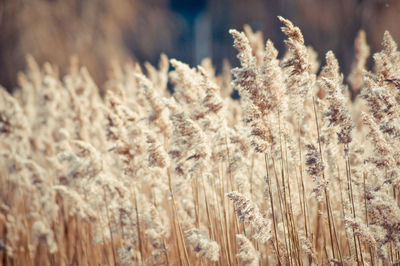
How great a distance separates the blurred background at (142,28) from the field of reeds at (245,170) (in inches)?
284

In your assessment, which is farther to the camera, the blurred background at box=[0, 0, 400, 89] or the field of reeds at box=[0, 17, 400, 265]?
the blurred background at box=[0, 0, 400, 89]

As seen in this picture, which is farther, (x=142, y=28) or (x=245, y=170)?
(x=142, y=28)

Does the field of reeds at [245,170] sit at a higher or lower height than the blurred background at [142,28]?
lower

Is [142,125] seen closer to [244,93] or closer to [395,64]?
[244,93]

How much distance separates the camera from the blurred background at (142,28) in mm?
9750

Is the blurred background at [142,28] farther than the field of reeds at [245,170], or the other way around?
the blurred background at [142,28]

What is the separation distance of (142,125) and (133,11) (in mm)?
13461

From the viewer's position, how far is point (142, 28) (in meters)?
15.0

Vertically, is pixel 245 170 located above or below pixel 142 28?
below

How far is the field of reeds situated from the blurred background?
720 cm

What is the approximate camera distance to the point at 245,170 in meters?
2.74

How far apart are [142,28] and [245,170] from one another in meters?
13.4

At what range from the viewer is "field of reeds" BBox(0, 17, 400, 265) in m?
1.76

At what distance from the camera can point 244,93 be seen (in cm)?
184
